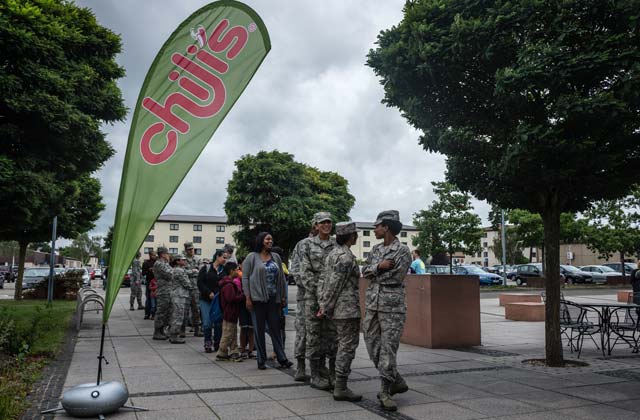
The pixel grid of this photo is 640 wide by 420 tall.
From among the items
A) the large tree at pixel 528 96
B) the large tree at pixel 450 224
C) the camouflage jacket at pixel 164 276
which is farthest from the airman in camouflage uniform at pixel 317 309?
the large tree at pixel 450 224

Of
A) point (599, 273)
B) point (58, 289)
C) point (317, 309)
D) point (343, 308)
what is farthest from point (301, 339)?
point (599, 273)

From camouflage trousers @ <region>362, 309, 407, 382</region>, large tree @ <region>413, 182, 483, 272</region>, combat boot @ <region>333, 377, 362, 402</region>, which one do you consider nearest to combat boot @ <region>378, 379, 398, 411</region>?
camouflage trousers @ <region>362, 309, 407, 382</region>

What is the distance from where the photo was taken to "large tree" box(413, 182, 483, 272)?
121 feet

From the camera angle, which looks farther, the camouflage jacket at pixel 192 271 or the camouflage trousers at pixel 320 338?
the camouflage jacket at pixel 192 271

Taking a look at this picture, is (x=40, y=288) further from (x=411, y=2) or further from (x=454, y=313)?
(x=411, y=2)

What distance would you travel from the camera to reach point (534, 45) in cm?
648

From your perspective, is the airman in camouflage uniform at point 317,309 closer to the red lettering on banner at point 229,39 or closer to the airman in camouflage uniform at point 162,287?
the red lettering on banner at point 229,39

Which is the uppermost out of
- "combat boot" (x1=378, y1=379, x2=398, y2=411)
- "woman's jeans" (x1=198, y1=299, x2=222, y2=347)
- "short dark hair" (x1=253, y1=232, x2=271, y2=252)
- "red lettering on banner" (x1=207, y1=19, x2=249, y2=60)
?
"red lettering on banner" (x1=207, y1=19, x2=249, y2=60)

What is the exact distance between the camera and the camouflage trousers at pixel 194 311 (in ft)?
37.2

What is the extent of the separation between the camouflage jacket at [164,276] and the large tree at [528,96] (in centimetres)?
502

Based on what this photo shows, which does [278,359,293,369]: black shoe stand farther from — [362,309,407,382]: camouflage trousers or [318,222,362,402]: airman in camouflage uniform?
[362,309,407,382]: camouflage trousers

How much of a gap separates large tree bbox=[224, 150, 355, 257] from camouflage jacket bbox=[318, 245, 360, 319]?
20882 mm

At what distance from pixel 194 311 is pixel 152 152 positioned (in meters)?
7.20

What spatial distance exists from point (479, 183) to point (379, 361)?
398 cm
